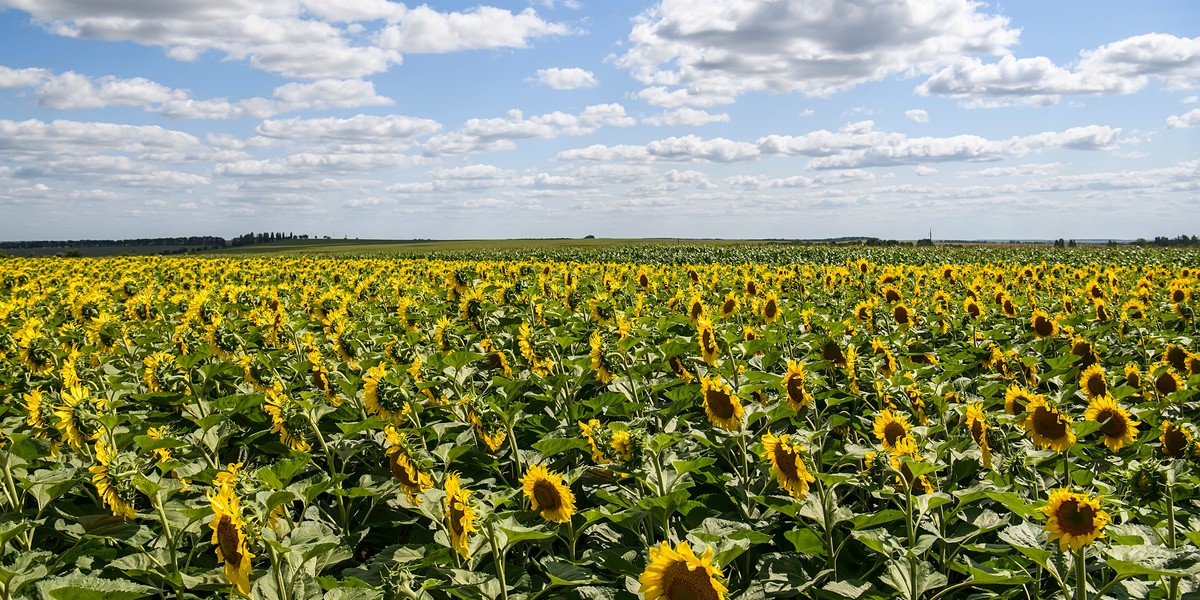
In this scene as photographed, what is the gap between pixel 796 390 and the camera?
197 inches

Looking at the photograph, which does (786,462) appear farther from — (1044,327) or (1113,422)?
(1044,327)

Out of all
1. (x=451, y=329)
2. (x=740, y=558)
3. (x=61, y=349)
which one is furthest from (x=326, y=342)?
(x=740, y=558)

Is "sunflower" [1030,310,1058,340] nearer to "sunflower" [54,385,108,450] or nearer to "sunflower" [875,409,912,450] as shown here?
"sunflower" [875,409,912,450]

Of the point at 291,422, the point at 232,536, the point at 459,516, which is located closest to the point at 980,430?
the point at 459,516

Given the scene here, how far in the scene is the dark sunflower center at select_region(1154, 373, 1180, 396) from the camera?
6.07 m

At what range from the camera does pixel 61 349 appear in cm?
714

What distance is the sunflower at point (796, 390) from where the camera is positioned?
4.98 metres

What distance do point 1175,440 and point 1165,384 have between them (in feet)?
5.72

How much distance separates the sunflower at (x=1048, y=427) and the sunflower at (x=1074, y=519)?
1.69 metres

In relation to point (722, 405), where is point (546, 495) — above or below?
below

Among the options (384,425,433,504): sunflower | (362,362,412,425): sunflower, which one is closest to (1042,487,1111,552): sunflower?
(384,425,433,504): sunflower

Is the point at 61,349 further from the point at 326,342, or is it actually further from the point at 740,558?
the point at 740,558

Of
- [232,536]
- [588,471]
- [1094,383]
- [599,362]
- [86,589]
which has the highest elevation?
[599,362]

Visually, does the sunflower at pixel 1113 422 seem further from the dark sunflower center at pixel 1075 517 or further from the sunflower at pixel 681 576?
the sunflower at pixel 681 576
